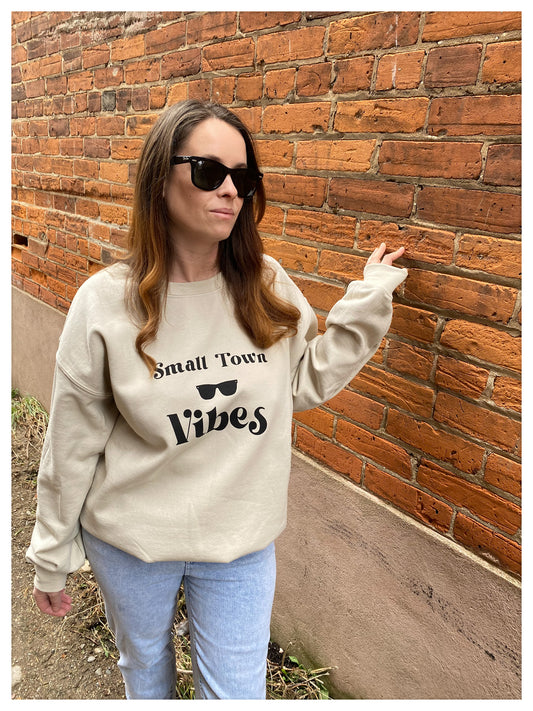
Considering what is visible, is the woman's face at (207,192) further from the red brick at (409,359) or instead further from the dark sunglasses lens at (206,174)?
the red brick at (409,359)

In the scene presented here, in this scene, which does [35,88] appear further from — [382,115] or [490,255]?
[490,255]

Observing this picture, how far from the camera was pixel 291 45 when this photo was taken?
1998 mm

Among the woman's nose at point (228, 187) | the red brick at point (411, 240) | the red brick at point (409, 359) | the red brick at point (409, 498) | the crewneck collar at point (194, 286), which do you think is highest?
the woman's nose at point (228, 187)

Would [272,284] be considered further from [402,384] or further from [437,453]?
[437,453]

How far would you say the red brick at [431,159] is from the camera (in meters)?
1.53

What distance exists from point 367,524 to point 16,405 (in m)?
3.90

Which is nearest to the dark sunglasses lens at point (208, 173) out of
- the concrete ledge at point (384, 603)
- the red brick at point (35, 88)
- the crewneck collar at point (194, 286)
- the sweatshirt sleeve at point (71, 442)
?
the crewneck collar at point (194, 286)

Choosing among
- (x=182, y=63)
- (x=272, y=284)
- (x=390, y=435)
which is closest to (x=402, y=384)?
(x=390, y=435)

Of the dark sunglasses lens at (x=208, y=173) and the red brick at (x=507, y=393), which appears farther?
the red brick at (x=507, y=393)

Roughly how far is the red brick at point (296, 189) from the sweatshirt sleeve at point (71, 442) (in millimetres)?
1004

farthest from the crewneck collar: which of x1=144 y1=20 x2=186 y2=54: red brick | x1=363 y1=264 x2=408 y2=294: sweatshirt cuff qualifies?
x1=144 y1=20 x2=186 y2=54: red brick

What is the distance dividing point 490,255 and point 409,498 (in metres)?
0.88

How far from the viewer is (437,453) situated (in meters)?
1.77

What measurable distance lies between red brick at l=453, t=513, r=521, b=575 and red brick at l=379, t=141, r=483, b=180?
107 centimetres
